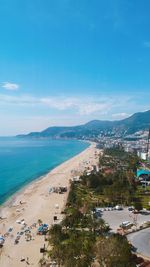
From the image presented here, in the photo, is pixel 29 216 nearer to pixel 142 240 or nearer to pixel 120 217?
pixel 120 217

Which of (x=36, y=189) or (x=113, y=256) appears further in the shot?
(x=36, y=189)

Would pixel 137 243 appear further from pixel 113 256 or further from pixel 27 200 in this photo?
pixel 27 200

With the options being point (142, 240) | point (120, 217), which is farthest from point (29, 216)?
point (142, 240)

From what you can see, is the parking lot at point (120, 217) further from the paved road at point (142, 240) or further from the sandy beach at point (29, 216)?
the sandy beach at point (29, 216)

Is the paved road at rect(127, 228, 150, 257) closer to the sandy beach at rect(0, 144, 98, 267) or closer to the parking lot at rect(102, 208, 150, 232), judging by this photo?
the parking lot at rect(102, 208, 150, 232)

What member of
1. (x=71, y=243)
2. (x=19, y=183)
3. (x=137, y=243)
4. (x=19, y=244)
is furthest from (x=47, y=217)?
(x=19, y=183)
